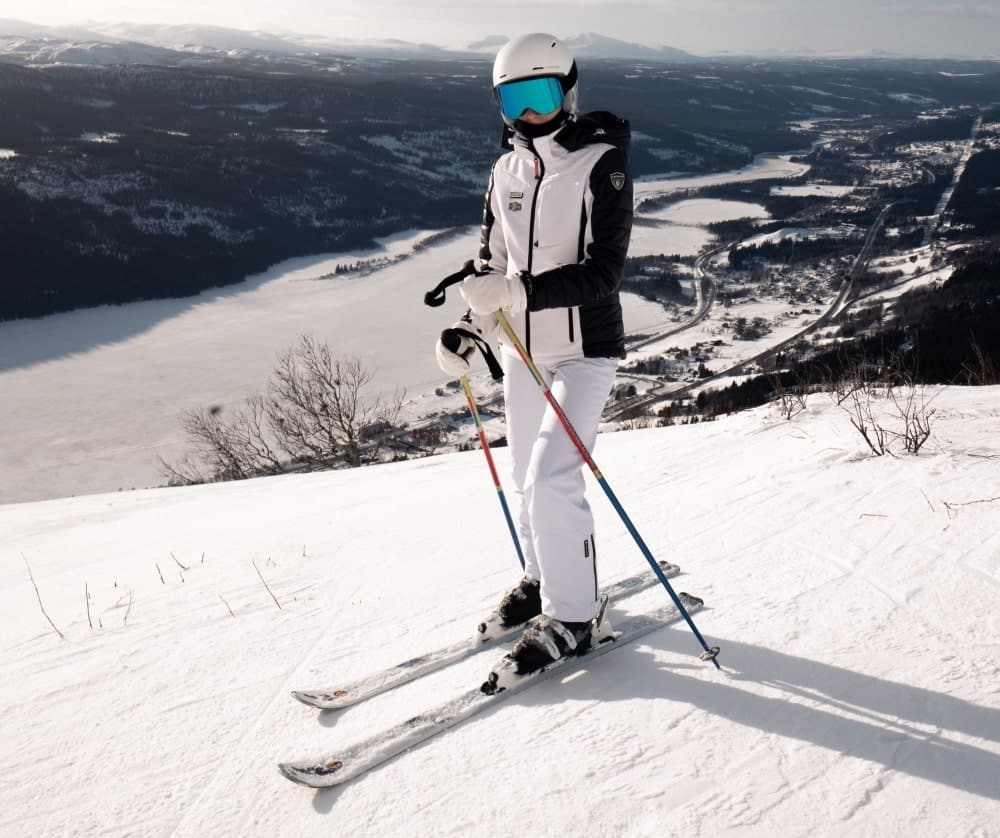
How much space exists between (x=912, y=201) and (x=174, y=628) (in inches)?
4725

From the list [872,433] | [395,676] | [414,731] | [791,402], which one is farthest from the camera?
[791,402]

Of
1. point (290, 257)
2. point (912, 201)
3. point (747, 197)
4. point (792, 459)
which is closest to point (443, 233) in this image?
point (290, 257)

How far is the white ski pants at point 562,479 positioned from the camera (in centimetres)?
242

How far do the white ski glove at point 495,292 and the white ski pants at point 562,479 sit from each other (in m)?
0.32

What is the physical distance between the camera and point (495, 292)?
7.88ft

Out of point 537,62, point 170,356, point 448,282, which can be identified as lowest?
point 170,356

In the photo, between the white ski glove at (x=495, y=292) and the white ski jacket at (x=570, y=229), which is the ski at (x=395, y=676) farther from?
the white ski glove at (x=495, y=292)

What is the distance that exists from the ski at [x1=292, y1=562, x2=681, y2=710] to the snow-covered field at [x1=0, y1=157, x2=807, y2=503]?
1564 inches

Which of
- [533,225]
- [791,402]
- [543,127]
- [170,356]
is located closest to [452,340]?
[533,225]

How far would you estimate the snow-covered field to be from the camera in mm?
43375

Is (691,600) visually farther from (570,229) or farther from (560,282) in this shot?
(570,229)

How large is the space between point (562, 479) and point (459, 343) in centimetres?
74

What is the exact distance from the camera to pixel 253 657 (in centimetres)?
281

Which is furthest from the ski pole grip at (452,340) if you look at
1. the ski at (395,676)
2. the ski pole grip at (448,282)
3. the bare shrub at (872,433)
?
the bare shrub at (872,433)
